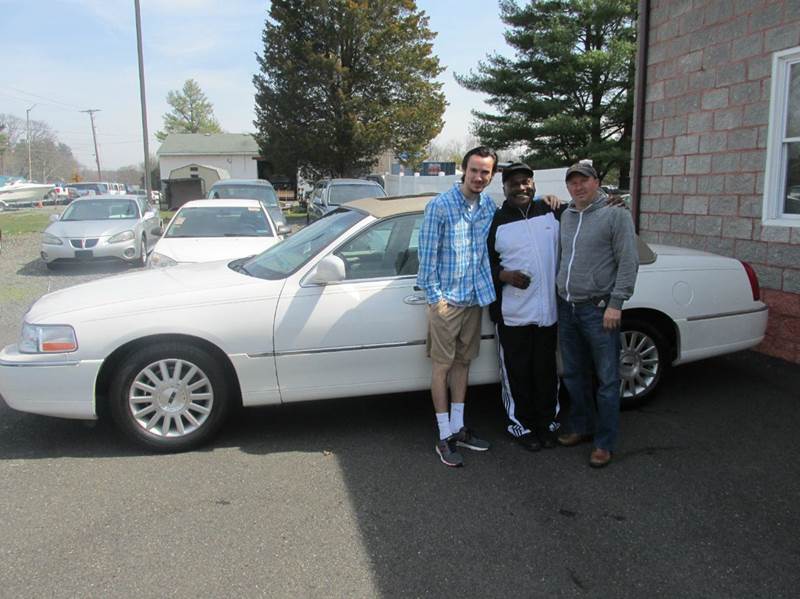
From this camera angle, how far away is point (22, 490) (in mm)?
3590

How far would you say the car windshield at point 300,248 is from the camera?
436 centimetres

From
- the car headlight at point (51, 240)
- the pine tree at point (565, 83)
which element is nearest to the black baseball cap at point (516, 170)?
the car headlight at point (51, 240)

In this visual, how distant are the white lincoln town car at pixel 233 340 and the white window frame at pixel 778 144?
2.25 metres

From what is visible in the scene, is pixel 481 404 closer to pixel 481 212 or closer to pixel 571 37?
pixel 481 212

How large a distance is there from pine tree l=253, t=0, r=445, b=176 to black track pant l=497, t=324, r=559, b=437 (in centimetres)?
3188

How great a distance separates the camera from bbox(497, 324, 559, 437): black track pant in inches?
160

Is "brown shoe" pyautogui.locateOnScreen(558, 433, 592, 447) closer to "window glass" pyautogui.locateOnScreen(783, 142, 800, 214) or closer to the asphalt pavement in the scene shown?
the asphalt pavement

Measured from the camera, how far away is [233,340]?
158 inches

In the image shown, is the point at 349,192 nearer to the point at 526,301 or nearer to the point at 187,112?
the point at 526,301

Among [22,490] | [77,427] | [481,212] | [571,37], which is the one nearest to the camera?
[22,490]

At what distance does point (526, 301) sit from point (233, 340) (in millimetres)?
1789

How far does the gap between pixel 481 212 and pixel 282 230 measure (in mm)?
5629

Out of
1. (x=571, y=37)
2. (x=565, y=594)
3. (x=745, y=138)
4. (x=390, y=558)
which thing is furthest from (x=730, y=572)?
(x=571, y=37)

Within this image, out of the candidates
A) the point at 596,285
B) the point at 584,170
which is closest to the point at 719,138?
the point at 584,170
